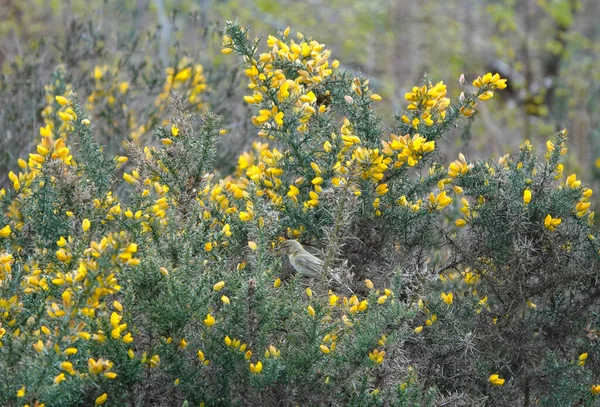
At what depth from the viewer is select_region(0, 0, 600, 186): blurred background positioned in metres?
5.92

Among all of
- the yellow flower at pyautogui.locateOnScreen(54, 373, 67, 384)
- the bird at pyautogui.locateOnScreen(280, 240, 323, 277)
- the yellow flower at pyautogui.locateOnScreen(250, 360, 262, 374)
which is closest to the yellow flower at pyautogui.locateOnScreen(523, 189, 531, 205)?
the bird at pyautogui.locateOnScreen(280, 240, 323, 277)

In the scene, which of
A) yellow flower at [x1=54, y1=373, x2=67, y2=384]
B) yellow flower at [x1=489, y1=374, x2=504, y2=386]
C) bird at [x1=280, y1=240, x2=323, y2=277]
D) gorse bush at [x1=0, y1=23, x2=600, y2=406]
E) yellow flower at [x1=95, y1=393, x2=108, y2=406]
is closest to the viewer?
yellow flower at [x1=54, y1=373, x2=67, y2=384]

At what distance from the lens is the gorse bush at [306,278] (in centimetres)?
269

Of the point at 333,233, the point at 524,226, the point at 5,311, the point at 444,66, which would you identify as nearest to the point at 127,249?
the point at 5,311

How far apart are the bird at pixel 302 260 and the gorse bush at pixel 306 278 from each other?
0.06 m

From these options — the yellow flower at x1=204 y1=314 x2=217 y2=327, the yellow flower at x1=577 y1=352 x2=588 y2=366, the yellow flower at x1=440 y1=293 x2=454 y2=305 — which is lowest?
the yellow flower at x1=577 y1=352 x2=588 y2=366

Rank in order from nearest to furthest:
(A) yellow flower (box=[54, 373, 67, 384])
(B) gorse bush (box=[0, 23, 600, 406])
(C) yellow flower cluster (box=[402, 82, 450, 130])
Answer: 1. (A) yellow flower (box=[54, 373, 67, 384])
2. (B) gorse bush (box=[0, 23, 600, 406])
3. (C) yellow flower cluster (box=[402, 82, 450, 130])

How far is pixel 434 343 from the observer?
10.3 feet

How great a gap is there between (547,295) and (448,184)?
653 millimetres

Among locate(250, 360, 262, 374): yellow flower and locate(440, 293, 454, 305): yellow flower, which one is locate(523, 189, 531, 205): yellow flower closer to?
locate(440, 293, 454, 305): yellow flower

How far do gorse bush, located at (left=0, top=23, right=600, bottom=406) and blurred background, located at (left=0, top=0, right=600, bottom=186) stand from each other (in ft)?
6.77

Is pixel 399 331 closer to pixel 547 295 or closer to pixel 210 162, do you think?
pixel 547 295

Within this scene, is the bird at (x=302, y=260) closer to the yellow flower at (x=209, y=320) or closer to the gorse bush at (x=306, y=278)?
the gorse bush at (x=306, y=278)

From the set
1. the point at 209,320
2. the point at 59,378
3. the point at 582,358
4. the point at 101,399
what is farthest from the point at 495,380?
the point at 59,378
